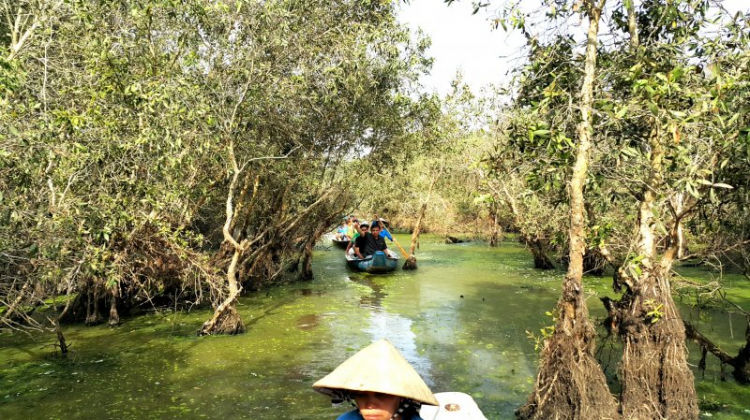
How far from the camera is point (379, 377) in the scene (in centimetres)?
261

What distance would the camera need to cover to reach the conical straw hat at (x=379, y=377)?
2.57m

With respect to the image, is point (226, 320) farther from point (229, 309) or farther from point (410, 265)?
point (410, 265)

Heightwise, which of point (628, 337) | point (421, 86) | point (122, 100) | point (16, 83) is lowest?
point (628, 337)

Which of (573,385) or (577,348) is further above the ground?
(577,348)

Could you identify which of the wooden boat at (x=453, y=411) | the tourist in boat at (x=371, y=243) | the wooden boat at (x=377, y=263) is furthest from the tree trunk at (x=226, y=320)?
the tourist in boat at (x=371, y=243)

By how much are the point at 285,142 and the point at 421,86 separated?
362 cm

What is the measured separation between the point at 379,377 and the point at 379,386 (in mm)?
52

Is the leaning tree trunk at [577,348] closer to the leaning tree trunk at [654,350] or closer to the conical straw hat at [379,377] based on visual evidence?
the leaning tree trunk at [654,350]

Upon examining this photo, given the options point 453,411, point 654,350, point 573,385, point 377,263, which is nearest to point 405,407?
point 453,411

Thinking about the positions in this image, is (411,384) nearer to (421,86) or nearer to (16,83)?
(16,83)

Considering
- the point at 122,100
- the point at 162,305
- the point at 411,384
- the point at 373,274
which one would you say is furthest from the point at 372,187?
the point at 411,384

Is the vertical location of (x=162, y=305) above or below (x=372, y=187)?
below

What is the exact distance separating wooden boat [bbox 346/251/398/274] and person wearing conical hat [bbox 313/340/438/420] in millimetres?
17079

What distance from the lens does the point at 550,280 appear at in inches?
714
